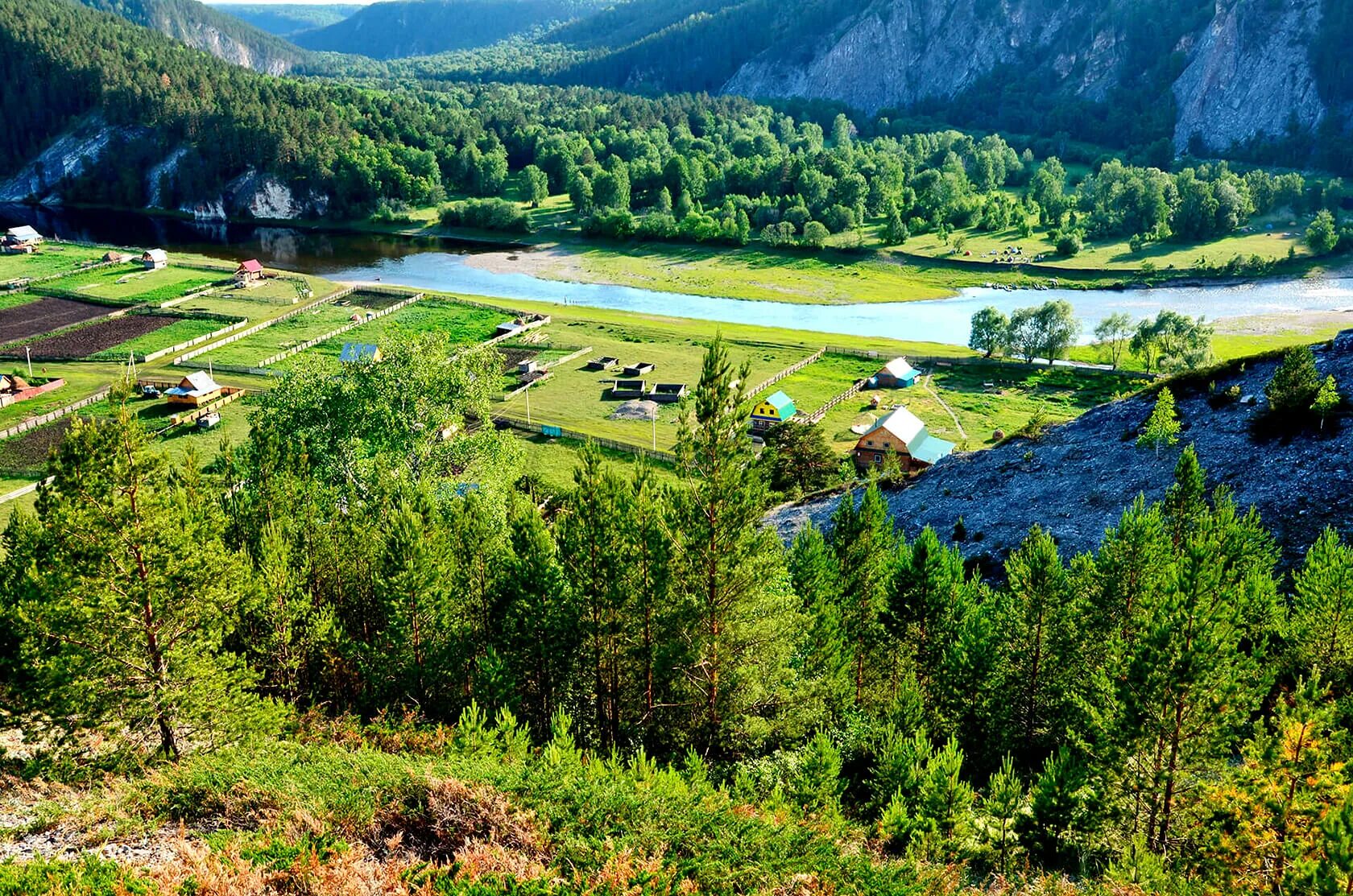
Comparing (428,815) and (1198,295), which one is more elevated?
(1198,295)

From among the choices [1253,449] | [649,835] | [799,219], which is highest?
[799,219]

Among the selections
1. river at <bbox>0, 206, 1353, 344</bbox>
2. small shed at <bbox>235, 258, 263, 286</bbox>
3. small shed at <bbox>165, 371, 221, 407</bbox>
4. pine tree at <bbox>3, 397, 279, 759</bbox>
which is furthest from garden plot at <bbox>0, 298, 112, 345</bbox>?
pine tree at <bbox>3, 397, 279, 759</bbox>

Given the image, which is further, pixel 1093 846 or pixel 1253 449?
pixel 1253 449

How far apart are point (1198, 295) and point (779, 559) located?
114 meters

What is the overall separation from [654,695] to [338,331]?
289ft

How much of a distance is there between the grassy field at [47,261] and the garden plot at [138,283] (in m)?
7.48

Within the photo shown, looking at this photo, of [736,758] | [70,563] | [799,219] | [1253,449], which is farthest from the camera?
[799,219]

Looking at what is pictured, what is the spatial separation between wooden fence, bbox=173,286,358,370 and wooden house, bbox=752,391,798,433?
56.5 m

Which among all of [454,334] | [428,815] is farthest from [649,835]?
[454,334]

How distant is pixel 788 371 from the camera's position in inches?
3588

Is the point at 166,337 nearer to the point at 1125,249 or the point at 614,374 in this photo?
the point at 614,374

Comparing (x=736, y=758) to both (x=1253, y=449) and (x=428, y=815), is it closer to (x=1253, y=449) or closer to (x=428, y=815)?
(x=428, y=815)

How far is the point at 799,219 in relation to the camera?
157 meters

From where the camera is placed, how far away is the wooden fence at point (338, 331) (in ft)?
317
